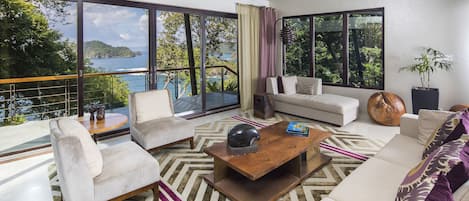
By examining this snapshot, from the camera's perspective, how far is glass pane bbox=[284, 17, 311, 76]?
588 centimetres

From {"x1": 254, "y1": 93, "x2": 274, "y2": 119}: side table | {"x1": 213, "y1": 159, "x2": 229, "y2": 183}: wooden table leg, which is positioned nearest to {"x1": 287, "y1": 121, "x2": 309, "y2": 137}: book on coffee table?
{"x1": 213, "y1": 159, "x2": 229, "y2": 183}: wooden table leg

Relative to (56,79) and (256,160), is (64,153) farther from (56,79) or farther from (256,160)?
(56,79)

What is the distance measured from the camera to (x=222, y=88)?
234 inches

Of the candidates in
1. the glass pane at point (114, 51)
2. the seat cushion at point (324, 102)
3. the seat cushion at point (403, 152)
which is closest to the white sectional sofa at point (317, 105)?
the seat cushion at point (324, 102)

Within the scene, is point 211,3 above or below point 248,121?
above

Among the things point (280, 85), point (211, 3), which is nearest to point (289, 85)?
point (280, 85)

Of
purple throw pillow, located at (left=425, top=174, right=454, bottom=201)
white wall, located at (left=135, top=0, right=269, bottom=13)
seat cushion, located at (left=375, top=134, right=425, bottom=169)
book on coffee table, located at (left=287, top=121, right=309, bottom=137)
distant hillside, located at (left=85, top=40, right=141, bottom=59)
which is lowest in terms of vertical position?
seat cushion, located at (left=375, top=134, right=425, bottom=169)

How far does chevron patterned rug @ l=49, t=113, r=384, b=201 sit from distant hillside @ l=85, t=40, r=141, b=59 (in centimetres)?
169

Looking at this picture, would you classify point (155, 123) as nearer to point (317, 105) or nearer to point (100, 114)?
point (100, 114)

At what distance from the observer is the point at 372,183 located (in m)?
1.75

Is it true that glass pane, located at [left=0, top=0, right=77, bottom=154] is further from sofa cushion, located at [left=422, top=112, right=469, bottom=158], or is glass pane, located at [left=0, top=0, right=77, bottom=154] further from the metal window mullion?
the metal window mullion

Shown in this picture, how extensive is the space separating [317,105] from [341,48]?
152 cm

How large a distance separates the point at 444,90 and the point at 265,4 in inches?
148

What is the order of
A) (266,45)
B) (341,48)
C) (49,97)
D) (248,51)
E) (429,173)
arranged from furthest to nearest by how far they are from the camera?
(266,45) → (248,51) → (341,48) → (49,97) → (429,173)
